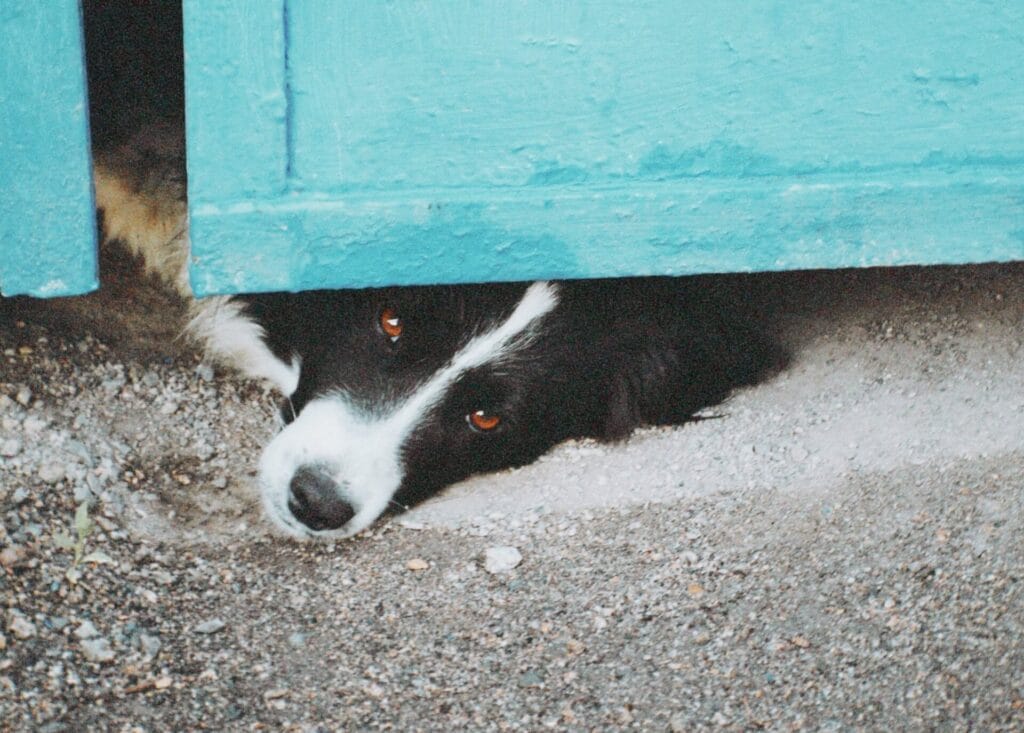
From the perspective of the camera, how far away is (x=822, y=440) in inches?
99.9

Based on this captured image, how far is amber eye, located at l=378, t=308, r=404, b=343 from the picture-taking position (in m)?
2.37

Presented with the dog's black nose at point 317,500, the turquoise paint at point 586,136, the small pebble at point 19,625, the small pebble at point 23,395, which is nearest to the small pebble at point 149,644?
the small pebble at point 19,625

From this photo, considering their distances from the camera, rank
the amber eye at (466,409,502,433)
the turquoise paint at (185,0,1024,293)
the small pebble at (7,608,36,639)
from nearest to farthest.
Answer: the small pebble at (7,608,36,639)
the turquoise paint at (185,0,1024,293)
the amber eye at (466,409,502,433)

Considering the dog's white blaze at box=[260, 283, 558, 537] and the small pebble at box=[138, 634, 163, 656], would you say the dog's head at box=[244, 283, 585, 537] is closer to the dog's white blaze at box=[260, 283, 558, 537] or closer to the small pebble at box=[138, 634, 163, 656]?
the dog's white blaze at box=[260, 283, 558, 537]

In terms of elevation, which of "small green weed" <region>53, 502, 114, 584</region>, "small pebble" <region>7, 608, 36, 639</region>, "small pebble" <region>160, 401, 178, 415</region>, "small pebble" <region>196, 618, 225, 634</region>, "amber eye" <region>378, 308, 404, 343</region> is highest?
"amber eye" <region>378, 308, 404, 343</region>

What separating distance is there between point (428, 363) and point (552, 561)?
50cm

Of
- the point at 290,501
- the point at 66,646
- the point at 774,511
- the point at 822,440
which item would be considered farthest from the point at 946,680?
the point at 66,646

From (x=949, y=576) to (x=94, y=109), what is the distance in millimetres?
2071

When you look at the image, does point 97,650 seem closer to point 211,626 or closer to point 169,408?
point 211,626

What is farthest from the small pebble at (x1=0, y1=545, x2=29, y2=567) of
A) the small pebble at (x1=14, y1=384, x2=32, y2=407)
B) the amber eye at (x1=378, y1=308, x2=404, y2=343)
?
the amber eye at (x1=378, y1=308, x2=404, y2=343)

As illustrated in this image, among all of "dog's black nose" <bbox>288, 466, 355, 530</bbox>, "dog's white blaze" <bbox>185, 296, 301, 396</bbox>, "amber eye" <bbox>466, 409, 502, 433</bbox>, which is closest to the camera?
"dog's black nose" <bbox>288, 466, 355, 530</bbox>

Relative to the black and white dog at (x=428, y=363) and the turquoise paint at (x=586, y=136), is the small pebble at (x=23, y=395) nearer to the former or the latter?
the black and white dog at (x=428, y=363)

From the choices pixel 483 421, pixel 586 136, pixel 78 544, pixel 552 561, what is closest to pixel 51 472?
pixel 78 544

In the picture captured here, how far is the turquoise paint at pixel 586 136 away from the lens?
6.28 ft
